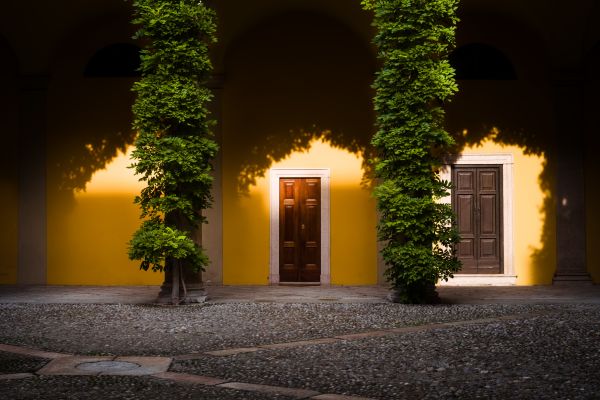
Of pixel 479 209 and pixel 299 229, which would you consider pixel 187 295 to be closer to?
pixel 299 229

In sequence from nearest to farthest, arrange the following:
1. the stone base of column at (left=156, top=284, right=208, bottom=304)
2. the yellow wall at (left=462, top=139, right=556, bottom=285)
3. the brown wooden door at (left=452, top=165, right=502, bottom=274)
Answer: the stone base of column at (left=156, top=284, right=208, bottom=304) < the yellow wall at (left=462, top=139, right=556, bottom=285) < the brown wooden door at (left=452, top=165, right=502, bottom=274)

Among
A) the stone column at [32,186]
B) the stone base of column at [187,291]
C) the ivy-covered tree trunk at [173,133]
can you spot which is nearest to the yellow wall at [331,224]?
the stone base of column at [187,291]

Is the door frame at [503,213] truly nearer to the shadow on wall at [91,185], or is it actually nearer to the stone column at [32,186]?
the shadow on wall at [91,185]

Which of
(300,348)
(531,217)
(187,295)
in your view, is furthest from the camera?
(531,217)

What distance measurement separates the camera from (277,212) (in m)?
14.6

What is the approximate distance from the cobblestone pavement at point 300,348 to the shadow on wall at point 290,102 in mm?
3393

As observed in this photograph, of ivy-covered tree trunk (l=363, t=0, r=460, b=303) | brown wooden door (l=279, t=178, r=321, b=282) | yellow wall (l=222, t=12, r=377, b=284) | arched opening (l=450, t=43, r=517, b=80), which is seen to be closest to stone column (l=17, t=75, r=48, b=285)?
yellow wall (l=222, t=12, r=377, b=284)

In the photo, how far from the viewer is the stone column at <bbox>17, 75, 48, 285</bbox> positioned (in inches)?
574

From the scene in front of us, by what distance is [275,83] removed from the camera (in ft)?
48.1

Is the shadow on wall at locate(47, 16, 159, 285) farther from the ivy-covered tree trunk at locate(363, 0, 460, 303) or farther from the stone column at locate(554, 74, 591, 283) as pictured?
the stone column at locate(554, 74, 591, 283)

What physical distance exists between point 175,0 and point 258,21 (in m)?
3.46

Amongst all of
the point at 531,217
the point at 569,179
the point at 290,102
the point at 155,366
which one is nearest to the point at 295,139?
the point at 290,102

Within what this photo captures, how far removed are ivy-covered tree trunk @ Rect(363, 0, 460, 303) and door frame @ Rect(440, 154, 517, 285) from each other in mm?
3136

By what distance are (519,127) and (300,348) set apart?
27.1 ft
